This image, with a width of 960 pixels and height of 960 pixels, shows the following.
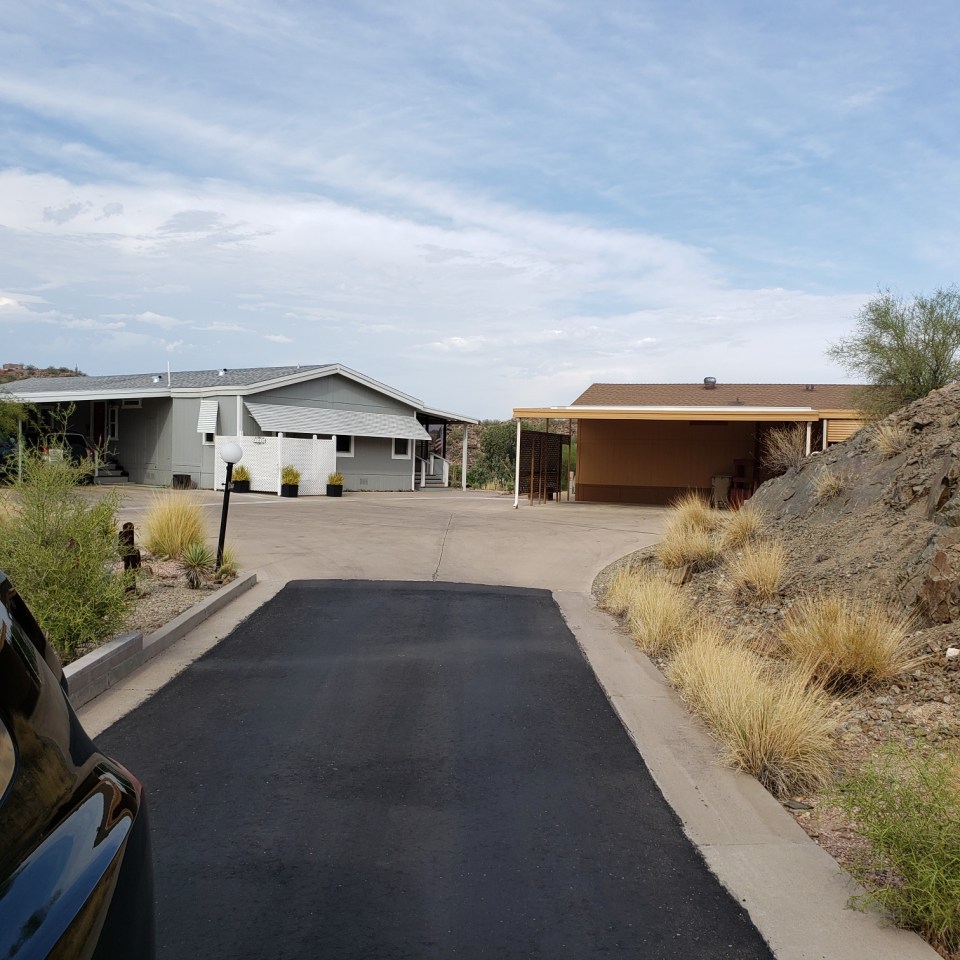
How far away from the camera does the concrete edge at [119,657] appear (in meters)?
6.50

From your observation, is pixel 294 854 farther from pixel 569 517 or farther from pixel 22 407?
pixel 22 407

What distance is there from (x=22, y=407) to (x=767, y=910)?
26527mm

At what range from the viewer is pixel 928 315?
22.9 meters

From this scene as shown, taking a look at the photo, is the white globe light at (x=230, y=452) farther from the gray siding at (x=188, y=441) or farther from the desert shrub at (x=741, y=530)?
the gray siding at (x=188, y=441)

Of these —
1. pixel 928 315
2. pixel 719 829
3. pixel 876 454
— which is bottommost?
pixel 719 829

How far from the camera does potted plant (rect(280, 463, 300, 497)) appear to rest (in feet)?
89.0

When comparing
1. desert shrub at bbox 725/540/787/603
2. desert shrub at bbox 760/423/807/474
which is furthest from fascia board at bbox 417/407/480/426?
desert shrub at bbox 725/540/787/603

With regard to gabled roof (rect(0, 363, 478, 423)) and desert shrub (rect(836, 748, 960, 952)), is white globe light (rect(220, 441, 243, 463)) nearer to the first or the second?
desert shrub (rect(836, 748, 960, 952))

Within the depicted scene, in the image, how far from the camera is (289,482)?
2711 cm

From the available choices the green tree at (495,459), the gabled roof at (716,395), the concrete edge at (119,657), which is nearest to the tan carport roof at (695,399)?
the gabled roof at (716,395)

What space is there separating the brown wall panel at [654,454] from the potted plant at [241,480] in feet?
32.6

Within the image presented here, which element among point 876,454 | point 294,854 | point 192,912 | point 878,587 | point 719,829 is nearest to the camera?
point 192,912

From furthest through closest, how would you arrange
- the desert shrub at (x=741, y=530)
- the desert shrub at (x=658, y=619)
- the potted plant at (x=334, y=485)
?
the potted plant at (x=334, y=485)
the desert shrub at (x=741, y=530)
the desert shrub at (x=658, y=619)

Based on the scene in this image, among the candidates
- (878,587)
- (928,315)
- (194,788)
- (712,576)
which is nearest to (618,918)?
(194,788)
